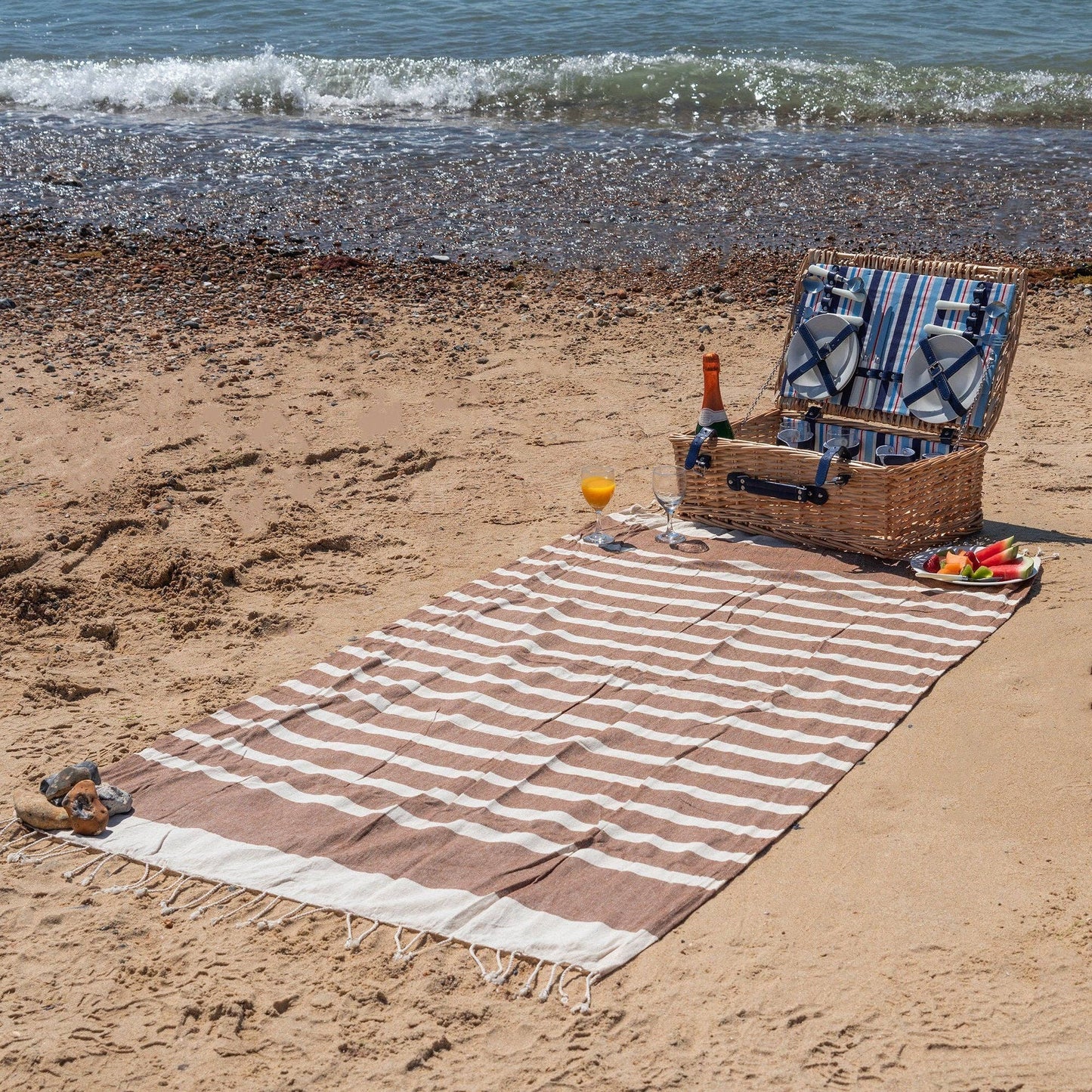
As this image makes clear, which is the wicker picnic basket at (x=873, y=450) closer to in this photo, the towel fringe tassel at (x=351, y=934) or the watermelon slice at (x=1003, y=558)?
the watermelon slice at (x=1003, y=558)

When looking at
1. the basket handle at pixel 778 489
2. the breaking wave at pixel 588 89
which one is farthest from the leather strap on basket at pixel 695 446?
the breaking wave at pixel 588 89

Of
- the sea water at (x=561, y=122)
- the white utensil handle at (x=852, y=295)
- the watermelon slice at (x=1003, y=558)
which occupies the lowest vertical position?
the watermelon slice at (x=1003, y=558)

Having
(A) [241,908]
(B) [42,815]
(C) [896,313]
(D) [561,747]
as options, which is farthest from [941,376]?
(B) [42,815]

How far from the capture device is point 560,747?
437 cm

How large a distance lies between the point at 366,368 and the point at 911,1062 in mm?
5982

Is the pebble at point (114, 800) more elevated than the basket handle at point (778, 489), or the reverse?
the basket handle at point (778, 489)

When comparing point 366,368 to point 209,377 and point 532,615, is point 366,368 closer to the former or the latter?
point 209,377

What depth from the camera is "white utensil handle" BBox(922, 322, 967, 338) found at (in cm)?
618

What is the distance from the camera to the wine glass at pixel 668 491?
5883mm

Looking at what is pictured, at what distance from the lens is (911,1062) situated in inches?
122

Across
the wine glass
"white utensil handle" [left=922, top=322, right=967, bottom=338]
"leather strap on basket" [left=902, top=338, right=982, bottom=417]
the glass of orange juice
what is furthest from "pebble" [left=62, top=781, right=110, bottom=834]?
"white utensil handle" [left=922, top=322, right=967, bottom=338]

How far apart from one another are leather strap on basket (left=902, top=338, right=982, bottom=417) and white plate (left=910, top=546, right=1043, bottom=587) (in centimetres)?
83

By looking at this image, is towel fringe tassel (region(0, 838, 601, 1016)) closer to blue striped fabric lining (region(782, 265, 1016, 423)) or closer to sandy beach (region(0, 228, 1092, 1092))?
sandy beach (region(0, 228, 1092, 1092))

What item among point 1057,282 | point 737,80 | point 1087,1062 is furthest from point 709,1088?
point 737,80
